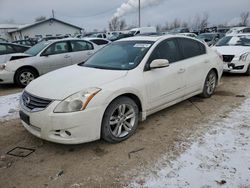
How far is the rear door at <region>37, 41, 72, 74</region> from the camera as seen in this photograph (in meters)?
7.62

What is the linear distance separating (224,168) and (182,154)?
0.54m

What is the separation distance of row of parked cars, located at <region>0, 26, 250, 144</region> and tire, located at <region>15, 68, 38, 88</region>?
12.3ft

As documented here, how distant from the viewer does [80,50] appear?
8.55 meters

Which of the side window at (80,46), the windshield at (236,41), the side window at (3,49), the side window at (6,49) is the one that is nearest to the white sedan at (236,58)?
the windshield at (236,41)

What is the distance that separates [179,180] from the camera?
8.63ft

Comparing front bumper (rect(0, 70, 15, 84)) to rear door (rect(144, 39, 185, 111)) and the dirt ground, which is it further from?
rear door (rect(144, 39, 185, 111))

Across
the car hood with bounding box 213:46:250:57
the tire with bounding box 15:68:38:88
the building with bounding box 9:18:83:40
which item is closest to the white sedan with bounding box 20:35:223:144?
the car hood with bounding box 213:46:250:57

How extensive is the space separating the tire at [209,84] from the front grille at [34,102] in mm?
3544

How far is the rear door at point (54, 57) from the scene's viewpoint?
25.0 ft

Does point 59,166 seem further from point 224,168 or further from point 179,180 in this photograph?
point 224,168

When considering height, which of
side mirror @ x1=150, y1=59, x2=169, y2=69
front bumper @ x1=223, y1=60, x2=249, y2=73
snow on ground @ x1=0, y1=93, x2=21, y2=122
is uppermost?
side mirror @ x1=150, y1=59, x2=169, y2=69

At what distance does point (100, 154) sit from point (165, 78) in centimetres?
170

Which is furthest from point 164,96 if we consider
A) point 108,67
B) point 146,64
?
point 108,67

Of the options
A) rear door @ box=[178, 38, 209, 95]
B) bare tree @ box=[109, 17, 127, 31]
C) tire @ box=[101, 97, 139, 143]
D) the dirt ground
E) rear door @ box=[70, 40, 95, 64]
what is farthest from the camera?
bare tree @ box=[109, 17, 127, 31]
